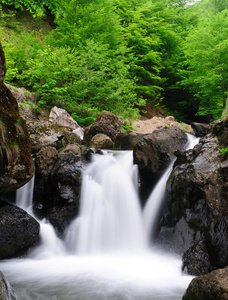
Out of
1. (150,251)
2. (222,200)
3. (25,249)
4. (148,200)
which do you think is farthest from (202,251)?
(25,249)

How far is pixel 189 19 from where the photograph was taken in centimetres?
2222

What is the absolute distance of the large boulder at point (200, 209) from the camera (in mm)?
4141

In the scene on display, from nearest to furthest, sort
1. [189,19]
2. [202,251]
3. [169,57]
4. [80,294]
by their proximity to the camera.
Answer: [80,294]
[202,251]
[169,57]
[189,19]

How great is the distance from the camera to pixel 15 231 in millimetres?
4793

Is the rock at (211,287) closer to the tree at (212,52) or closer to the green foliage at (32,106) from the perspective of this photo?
the green foliage at (32,106)

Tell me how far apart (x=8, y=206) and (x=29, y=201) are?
41.7 inches

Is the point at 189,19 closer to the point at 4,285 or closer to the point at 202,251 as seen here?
→ the point at 202,251

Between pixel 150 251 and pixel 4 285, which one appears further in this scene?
pixel 150 251

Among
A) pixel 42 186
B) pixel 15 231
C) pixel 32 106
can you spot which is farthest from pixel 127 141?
pixel 15 231

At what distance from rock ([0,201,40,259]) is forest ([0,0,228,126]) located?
653cm

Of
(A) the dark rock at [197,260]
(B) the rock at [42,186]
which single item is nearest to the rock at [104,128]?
(B) the rock at [42,186]

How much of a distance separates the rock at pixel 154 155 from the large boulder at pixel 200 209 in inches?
36.7

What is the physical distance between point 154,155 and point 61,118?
643 centimetres

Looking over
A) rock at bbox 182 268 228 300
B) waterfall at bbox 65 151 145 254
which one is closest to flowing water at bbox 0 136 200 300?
waterfall at bbox 65 151 145 254
